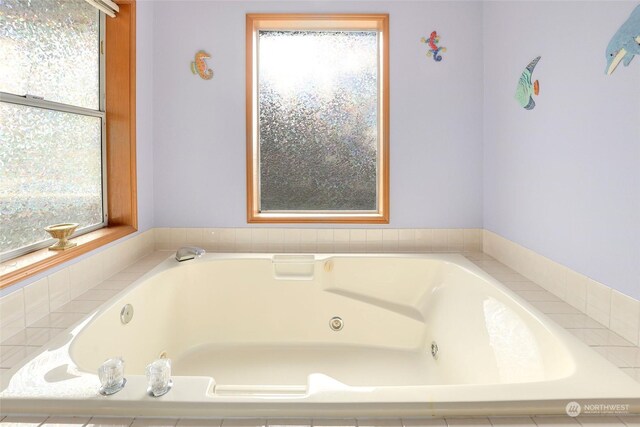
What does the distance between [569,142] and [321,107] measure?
1377mm

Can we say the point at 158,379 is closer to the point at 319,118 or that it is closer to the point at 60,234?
the point at 60,234

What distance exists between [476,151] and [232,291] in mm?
1591

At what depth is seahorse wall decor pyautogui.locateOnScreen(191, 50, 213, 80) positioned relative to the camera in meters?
2.30

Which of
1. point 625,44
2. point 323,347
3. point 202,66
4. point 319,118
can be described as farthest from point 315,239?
point 625,44

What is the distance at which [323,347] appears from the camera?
200cm

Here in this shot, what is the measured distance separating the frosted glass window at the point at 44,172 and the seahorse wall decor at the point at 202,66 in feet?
2.02

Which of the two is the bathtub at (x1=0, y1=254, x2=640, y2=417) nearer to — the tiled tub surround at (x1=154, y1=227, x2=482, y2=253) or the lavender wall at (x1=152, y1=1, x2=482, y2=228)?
the tiled tub surround at (x1=154, y1=227, x2=482, y2=253)

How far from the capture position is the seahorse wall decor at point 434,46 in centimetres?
229

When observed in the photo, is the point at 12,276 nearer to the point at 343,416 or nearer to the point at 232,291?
the point at 232,291

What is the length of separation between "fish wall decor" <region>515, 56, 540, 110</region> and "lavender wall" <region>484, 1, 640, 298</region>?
0.04 metres

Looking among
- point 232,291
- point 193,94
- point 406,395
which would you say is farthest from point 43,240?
point 406,395

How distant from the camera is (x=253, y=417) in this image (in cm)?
86

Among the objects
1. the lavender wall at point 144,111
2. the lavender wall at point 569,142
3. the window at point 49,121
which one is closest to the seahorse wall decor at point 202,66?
the lavender wall at point 144,111

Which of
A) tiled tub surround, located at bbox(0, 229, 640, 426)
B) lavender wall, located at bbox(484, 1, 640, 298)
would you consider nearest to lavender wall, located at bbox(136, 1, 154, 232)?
tiled tub surround, located at bbox(0, 229, 640, 426)
